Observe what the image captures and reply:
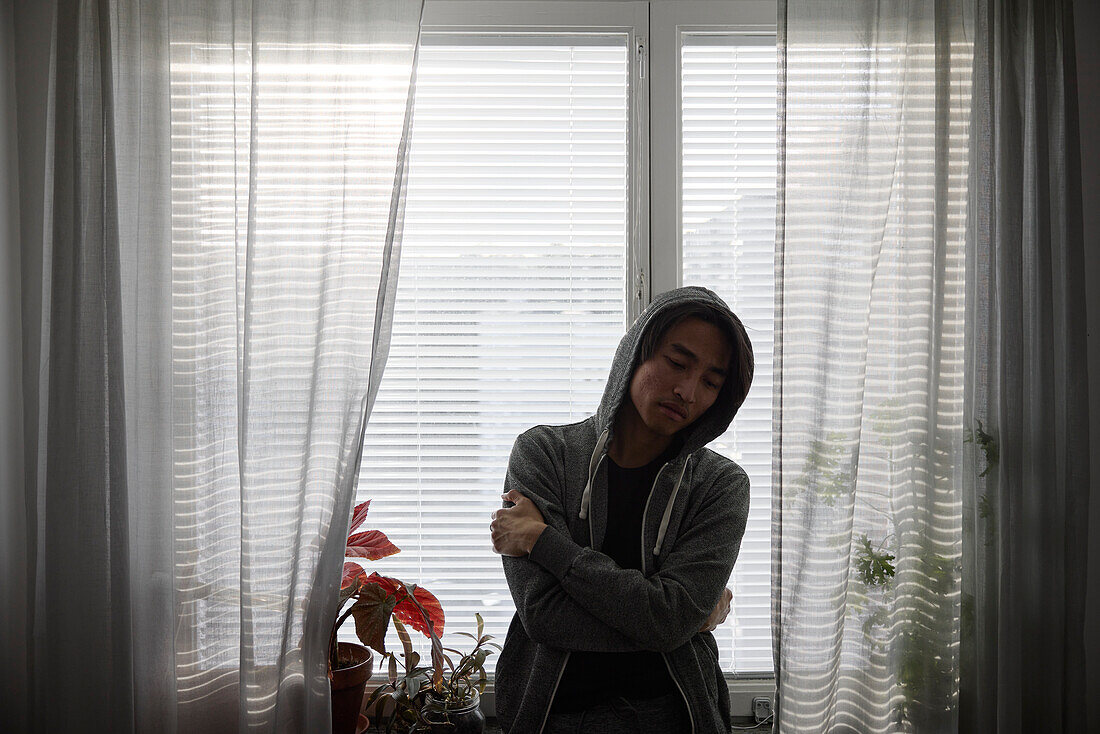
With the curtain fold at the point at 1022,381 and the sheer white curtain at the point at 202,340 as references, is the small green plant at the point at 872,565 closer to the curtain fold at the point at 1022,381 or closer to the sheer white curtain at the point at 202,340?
the curtain fold at the point at 1022,381

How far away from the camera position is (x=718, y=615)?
1608 millimetres

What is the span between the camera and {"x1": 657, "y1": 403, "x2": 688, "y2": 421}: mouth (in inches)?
60.2

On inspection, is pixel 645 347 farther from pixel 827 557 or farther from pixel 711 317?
pixel 827 557

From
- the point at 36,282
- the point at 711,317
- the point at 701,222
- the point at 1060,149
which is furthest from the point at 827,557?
the point at 36,282

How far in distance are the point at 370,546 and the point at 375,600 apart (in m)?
Answer: 0.16

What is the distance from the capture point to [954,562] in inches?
72.1

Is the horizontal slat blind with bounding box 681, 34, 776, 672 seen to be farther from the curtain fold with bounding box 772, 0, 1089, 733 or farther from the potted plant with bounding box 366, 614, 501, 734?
the potted plant with bounding box 366, 614, 501, 734

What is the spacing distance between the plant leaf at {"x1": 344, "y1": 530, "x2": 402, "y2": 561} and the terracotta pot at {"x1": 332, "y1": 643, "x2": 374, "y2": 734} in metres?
0.27

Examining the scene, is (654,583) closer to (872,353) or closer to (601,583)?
(601,583)

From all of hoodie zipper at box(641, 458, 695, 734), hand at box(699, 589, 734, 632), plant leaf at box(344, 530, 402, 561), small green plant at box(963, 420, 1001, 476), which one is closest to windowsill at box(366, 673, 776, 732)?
plant leaf at box(344, 530, 402, 561)

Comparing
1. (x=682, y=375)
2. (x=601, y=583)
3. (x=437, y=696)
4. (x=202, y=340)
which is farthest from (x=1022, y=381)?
(x=202, y=340)

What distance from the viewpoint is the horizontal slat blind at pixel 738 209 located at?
2109mm

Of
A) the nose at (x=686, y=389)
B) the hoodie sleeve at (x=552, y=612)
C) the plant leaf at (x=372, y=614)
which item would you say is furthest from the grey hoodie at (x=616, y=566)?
the plant leaf at (x=372, y=614)

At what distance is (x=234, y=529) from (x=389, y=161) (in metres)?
0.96
